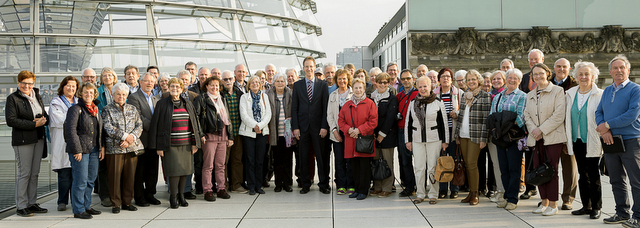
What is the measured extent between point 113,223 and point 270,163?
306 centimetres

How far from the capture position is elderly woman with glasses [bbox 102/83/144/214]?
5750mm

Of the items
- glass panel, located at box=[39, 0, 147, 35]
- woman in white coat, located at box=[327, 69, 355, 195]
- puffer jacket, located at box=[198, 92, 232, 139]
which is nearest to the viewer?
puffer jacket, located at box=[198, 92, 232, 139]

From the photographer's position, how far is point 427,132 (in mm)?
6164

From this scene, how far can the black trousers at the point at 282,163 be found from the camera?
7305mm

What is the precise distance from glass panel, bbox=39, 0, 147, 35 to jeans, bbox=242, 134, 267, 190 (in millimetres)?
6896

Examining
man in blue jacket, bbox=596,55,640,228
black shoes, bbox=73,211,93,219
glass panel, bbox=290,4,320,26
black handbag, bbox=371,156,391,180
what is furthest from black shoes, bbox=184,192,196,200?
glass panel, bbox=290,4,320,26

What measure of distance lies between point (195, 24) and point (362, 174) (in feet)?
26.9

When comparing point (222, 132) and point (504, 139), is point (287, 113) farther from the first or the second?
point (504, 139)

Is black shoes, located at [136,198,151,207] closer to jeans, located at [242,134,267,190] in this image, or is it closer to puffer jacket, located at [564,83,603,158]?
jeans, located at [242,134,267,190]

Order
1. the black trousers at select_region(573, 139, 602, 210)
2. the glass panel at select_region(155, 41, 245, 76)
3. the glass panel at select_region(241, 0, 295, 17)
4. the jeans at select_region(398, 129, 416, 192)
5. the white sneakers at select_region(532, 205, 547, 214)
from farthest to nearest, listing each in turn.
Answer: the glass panel at select_region(241, 0, 295, 17) → the glass panel at select_region(155, 41, 245, 76) → the jeans at select_region(398, 129, 416, 192) → the white sneakers at select_region(532, 205, 547, 214) → the black trousers at select_region(573, 139, 602, 210)

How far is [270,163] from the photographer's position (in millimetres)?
7840

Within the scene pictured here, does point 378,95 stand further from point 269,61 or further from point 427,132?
point 269,61

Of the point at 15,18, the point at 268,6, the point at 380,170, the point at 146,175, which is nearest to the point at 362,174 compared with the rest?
the point at 380,170

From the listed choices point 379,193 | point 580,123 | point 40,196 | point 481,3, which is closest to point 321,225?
point 379,193
